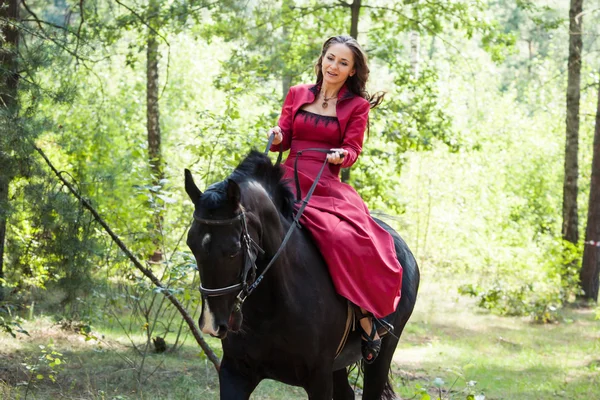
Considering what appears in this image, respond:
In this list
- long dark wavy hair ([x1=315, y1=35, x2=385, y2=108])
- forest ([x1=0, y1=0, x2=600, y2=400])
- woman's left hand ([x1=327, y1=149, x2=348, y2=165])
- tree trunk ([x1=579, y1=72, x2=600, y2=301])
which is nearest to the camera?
woman's left hand ([x1=327, y1=149, x2=348, y2=165])

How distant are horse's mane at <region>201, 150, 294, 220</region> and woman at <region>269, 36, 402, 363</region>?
0.15m

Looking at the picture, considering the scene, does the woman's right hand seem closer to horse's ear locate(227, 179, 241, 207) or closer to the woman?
the woman

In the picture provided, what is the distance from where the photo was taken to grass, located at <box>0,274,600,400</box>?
666cm

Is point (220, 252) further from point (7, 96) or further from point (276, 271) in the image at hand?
point (7, 96)

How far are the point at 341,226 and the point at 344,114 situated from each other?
83 cm

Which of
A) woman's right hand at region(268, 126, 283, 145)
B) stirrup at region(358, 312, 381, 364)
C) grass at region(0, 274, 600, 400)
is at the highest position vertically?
woman's right hand at region(268, 126, 283, 145)

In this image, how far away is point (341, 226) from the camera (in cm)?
450

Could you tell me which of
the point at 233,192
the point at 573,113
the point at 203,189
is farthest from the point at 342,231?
the point at 573,113

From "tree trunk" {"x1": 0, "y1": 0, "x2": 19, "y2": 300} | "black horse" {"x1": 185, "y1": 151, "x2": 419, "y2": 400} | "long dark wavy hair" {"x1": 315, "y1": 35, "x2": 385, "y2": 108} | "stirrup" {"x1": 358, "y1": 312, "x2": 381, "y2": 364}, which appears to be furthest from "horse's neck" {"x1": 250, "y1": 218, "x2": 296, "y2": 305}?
"tree trunk" {"x1": 0, "y1": 0, "x2": 19, "y2": 300}

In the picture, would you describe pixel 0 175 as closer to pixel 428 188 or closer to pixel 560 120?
pixel 428 188

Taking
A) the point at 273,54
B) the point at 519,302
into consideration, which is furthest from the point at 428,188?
the point at 273,54

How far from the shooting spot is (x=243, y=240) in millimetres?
3475

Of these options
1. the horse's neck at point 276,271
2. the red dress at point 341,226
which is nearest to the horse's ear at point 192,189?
the horse's neck at point 276,271

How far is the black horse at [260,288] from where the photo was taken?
11.0 feet
